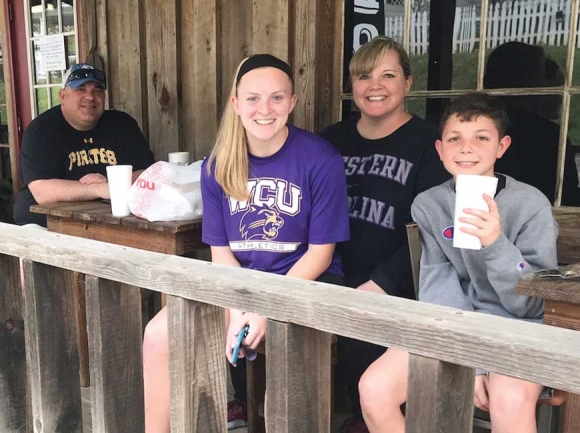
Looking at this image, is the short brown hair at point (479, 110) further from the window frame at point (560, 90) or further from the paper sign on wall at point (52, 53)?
the paper sign on wall at point (52, 53)

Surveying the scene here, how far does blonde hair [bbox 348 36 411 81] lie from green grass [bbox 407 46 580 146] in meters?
0.37

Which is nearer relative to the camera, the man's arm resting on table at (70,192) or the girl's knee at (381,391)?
the girl's knee at (381,391)

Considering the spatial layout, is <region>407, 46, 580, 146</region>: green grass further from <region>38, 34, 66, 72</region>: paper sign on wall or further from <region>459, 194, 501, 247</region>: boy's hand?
<region>38, 34, 66, 72</region>: paper sign on wall

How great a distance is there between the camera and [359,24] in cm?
273

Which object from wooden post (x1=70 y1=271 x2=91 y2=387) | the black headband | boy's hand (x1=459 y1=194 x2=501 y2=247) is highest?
the black headband

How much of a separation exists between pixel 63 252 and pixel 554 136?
1.82 meters

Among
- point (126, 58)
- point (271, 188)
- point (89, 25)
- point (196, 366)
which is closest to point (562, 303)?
point (196, 366)

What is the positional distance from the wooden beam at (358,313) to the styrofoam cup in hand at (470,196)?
0.54 m

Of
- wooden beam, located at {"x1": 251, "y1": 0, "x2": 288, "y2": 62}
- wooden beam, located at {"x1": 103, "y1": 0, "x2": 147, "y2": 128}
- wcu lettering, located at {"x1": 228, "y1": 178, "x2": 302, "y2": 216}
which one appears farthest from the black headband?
wooden beam, located at {"x1": 103, "y1": 0, "x2": 147, "y2": 128}

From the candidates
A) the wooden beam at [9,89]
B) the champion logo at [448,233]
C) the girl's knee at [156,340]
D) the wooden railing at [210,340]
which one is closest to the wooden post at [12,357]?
the wooden railing at [210,340]

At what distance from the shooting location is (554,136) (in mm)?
2283

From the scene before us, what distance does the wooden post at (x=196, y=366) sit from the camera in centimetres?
119

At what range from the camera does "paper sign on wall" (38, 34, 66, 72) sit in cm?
421

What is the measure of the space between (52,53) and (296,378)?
3.92 m
